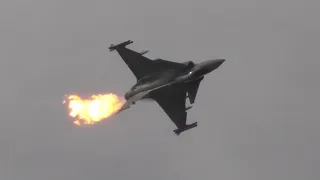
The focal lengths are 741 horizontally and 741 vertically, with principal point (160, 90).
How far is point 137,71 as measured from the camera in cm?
15238

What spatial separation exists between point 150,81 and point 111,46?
35.9ft

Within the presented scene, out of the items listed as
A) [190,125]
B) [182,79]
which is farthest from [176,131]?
[182,79]

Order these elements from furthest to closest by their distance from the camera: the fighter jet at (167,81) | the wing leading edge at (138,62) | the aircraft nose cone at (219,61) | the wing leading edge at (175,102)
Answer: the wing leading edge at (138,62) → the wing leading edge at (175,102) → the fighter jet at (167,81) → the aircraft nose cone at (219,61)

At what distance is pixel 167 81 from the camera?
147375 millimetres

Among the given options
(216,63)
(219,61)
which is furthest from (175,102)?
(219,61)

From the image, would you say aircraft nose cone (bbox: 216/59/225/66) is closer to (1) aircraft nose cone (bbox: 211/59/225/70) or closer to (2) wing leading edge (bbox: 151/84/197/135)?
(1) aircraft nose cone (bbox: 211/59/225/70)

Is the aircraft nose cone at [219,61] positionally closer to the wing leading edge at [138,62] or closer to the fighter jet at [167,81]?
the fighter jet at [167,81]

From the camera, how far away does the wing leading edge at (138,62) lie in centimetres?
15086

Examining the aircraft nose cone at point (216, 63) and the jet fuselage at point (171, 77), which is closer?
the aircraft nose cone at point (216, 63)

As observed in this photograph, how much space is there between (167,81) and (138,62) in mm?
8780

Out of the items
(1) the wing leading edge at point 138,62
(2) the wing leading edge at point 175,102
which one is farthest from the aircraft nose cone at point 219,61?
(1) the wing leading edge at point 138,62

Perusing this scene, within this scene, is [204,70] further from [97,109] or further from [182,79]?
[97,109]

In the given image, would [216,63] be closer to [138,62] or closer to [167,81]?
[167,81]

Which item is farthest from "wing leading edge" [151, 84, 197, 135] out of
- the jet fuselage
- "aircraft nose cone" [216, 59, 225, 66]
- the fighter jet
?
"aircraft nose cone" [216, 59, 225, 66]
